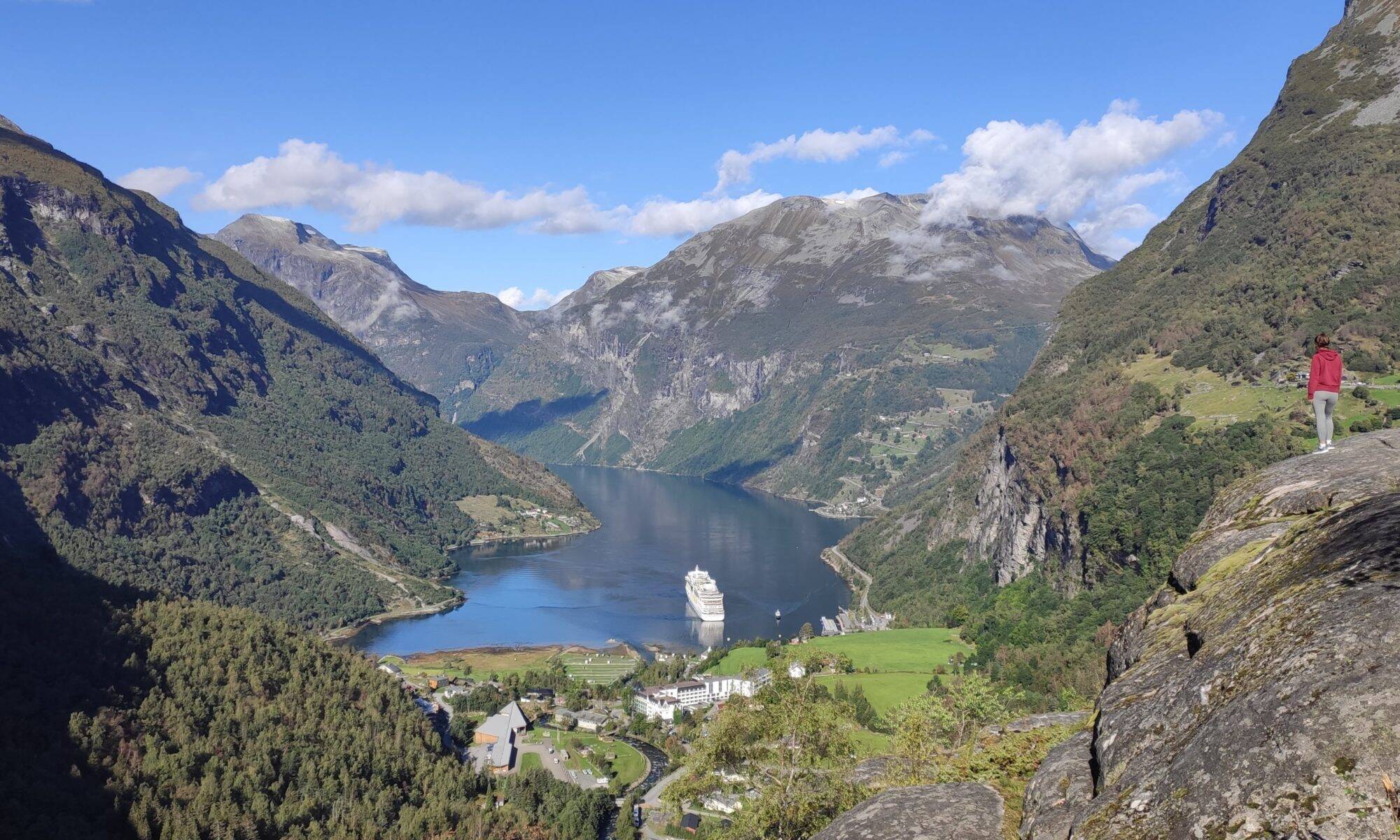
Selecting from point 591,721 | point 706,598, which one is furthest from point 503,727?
point 706,598

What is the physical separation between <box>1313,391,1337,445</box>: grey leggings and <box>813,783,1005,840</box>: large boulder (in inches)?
417

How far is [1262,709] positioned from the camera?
254 inches

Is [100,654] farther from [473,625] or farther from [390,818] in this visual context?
[473,625]

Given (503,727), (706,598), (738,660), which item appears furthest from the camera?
(706,598)

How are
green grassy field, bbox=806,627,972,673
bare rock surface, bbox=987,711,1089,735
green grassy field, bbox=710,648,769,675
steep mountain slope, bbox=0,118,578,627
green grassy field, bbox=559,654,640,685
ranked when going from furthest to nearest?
steep mountain slope, bbox=0,118,578,627, green grassy field, bbox=559,654,640,685, green grassy field, bbox=710,648,769,675, green grassy field, bbox=806,627,972,673, bare rock surface, bbox=987,711,1089,735

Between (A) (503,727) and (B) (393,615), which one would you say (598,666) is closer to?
(A) (503,727)

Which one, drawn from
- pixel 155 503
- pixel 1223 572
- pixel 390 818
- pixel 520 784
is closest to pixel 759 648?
pixel 520 784

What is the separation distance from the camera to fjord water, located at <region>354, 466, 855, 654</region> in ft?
406

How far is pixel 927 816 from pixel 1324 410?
38.7ft

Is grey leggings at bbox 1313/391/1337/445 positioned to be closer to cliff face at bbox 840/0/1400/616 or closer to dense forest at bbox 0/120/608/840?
dense forest at bbox 0/120/608/840

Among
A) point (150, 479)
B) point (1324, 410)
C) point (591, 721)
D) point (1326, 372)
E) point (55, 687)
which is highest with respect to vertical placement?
point (150, 479)

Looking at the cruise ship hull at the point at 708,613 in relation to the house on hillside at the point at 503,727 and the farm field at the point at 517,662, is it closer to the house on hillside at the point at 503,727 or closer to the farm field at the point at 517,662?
the farm field at the point at 517,662

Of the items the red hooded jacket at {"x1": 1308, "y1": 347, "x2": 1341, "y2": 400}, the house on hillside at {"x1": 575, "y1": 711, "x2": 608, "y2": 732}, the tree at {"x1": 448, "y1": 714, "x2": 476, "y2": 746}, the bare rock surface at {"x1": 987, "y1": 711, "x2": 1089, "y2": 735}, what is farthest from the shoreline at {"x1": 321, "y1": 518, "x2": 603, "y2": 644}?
the red hooded jacket at {"x1": 1308, "y1": 347, "x2": 1341, "y2": 400}

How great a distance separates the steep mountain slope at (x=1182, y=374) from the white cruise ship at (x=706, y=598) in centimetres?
2485
